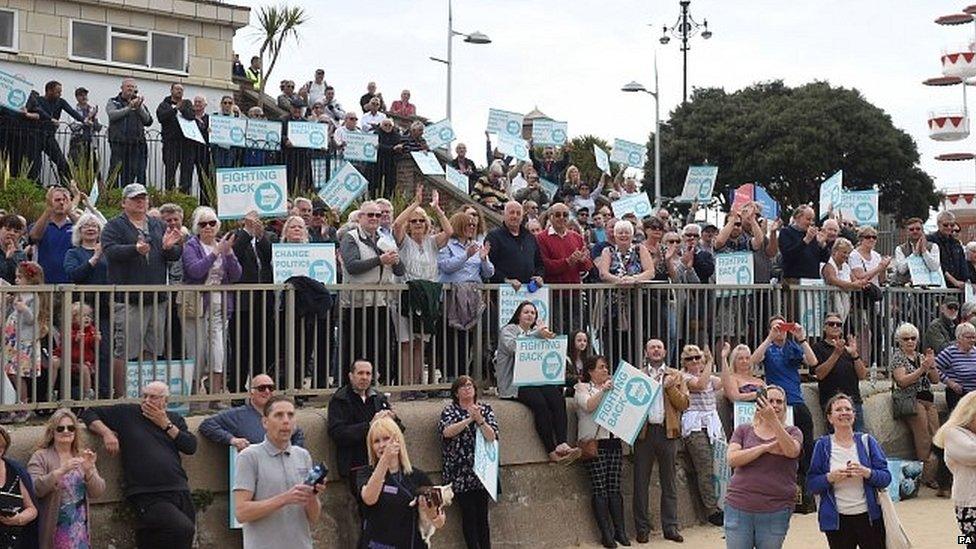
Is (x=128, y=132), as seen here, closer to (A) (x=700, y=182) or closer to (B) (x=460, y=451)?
(A) (x=700, y=182)

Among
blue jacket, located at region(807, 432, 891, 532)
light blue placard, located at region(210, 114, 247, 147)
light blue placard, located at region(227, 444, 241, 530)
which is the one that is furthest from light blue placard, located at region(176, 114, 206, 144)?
blue jacket, located at region(807, 432, 891, 532)

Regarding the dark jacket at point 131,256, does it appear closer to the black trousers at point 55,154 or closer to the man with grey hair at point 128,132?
the man with grey hair at point 128,132

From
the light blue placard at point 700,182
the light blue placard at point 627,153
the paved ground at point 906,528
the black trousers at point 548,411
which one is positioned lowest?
the paved ground at point 906,528

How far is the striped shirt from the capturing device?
17125 millimetres

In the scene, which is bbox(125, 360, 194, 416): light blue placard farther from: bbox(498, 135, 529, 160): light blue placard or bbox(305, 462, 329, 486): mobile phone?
bbox(498, 135, 529, 160): light blue placard

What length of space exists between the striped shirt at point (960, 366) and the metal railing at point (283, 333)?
2.43 m

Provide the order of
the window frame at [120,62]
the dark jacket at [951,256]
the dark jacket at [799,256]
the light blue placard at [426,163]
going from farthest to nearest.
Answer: the window frame at [120,62], the light blue placard at [426,163], the dark jacket at [951,256], the dark jacket at [799,256]

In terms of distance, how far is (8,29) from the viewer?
2538 centimetres

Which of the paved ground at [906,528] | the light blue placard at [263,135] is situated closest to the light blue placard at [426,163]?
the light blue placard at [263,135]

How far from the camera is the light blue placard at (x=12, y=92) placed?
20.0 meters

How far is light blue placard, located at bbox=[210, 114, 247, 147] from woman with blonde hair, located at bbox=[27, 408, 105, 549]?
1111 cm

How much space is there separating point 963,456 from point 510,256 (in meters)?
5.10

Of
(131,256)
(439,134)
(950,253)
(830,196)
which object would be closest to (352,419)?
(131,256)

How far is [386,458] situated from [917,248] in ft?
37.4
